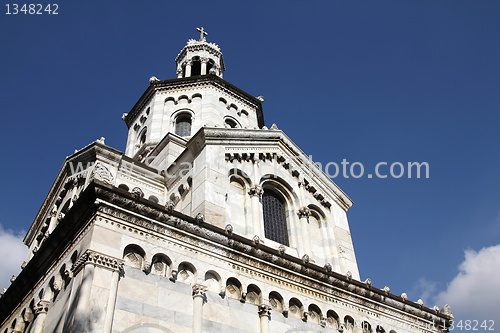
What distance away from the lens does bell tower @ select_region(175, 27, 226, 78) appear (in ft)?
130

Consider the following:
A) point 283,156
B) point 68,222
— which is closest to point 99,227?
point 68,222

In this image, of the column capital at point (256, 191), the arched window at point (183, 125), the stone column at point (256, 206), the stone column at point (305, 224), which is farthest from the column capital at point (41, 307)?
the arched window at point (183, 125)

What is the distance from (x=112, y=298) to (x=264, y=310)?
544 cm

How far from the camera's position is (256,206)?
69.6 ft

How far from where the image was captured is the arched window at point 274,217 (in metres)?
21.5

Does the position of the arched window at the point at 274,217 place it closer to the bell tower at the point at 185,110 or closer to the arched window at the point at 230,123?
the bell tower at the point at 185,110

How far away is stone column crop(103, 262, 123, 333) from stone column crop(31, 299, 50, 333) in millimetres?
3460

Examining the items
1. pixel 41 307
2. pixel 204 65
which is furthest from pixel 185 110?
pixel 41 307

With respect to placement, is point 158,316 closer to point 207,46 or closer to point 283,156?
point 283,156

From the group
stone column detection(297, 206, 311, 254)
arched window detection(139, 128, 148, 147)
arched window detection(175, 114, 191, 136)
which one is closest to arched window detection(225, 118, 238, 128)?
arched window detection(175, 114, 191, 136)

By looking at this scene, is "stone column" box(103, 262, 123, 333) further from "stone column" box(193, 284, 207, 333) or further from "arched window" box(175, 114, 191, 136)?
"arched window" box(175, 114, 191, 136)

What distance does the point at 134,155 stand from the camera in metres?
33.4

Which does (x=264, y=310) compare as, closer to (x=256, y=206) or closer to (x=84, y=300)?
(x=256, y=206)

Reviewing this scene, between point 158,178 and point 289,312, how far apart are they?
10.3 m
